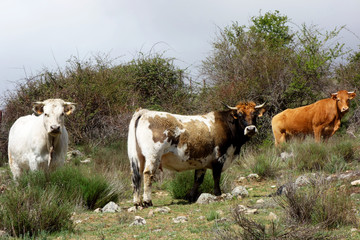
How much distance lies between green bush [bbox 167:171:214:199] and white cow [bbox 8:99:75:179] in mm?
2325

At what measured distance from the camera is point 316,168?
11.3 metres

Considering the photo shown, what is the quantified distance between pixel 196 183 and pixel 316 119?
20.0 ft

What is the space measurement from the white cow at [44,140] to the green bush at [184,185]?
2325mm

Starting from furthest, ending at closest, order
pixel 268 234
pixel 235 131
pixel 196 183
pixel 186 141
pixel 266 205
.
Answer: pixel 235 131 → pixel 196 183 → pixel 186 141 → pixel 266 205 → pixel 268 234

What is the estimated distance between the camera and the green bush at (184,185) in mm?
9602

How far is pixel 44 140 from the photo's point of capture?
8.69m

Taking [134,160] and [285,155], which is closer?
[134,160]

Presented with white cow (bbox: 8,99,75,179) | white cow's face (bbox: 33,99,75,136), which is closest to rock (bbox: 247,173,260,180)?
white cow (bbox: 8,99,75,179)

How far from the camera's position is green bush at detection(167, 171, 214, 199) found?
9.60 meters

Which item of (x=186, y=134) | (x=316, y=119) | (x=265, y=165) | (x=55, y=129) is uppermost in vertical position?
(x=55, y=129)

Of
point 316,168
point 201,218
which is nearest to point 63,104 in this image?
point 201,218

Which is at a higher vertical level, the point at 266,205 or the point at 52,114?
the point at 52,114

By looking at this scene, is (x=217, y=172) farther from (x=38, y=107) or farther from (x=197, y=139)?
(x=38, y=107)

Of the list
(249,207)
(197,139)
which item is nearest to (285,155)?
(197,139)
